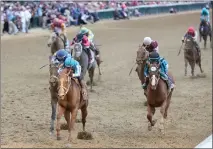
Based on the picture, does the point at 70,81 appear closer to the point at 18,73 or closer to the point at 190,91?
Result: the point at 190,91

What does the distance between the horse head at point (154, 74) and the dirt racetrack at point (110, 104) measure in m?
0.99

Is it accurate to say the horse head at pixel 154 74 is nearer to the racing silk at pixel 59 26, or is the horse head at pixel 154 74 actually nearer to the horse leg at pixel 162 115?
the horse leg at pixel 162 115

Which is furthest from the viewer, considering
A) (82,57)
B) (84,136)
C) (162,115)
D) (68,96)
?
(82,57)

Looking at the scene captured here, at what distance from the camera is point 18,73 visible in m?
19.8

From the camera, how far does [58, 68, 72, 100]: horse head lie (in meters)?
9.16

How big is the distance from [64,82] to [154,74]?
1.81 metres

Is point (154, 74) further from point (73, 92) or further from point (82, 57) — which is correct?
point (82, 57)

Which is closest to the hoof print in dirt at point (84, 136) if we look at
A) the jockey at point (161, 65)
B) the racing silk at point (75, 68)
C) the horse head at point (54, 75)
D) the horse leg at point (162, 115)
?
the horse head at point (54, 75)

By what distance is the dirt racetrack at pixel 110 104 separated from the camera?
10.3m

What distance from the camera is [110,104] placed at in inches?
571

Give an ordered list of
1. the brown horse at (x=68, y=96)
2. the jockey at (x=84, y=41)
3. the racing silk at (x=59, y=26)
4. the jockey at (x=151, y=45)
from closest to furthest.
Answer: the brown horse at (x=68, y=96) < the jockey at (x=151, y=45) < the jockey at (x=84, y=41) < the racing silk at (x=59, y=26)

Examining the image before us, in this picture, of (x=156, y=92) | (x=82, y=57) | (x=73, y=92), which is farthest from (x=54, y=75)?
(x=82, y=57)

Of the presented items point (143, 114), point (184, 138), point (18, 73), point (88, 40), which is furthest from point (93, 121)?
point (18, 73)

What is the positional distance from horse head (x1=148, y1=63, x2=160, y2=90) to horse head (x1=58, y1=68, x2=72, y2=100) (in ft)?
5.10
